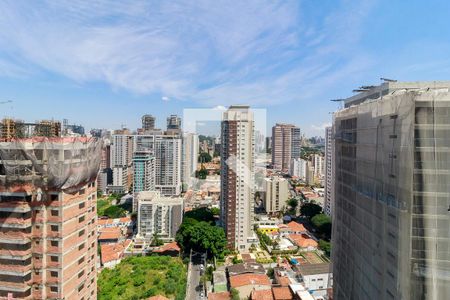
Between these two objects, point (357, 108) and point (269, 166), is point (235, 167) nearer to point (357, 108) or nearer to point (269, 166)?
point (357, 108)

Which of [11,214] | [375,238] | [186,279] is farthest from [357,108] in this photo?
[186,279]

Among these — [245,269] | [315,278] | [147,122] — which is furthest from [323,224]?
[147,122]

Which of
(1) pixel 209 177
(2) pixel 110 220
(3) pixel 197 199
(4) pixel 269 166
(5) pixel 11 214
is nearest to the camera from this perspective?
(5) pixel 11 214

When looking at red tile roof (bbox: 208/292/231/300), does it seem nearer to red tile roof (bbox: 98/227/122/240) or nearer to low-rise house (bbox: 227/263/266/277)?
low-rise house (bbox: 227/263/266/277)

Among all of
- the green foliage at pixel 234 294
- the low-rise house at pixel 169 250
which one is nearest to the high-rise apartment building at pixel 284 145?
the low-rise house at pixel 169 250

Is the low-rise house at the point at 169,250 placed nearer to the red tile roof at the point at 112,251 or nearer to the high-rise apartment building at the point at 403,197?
the red tile roof at the point at 112,251

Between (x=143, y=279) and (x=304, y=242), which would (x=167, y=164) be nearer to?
(x=304, y=242)

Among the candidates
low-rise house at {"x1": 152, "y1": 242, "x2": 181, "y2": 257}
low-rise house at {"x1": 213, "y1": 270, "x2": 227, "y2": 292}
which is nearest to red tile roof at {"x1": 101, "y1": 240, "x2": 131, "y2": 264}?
low-rise house at {"x1": 152, "y1": 242, "x2": 181, "y2": 257}
